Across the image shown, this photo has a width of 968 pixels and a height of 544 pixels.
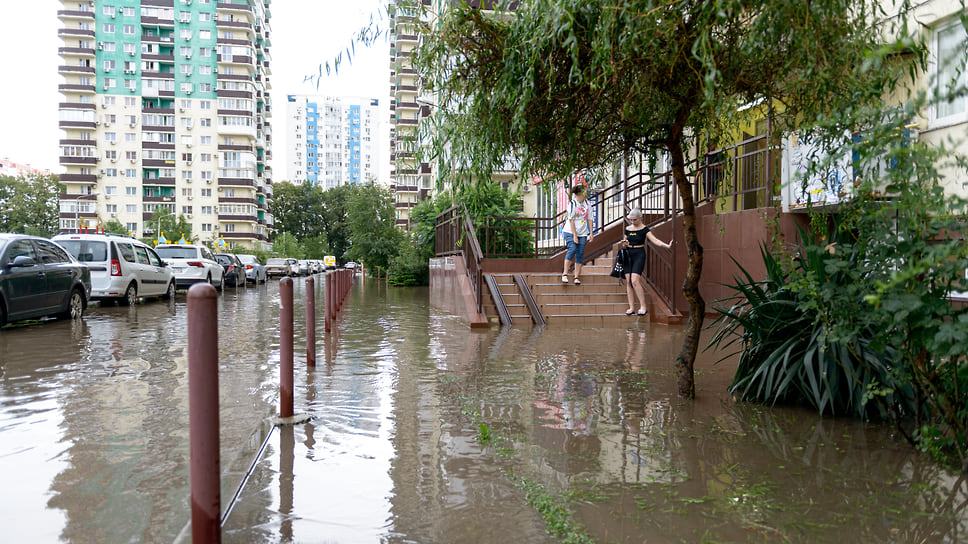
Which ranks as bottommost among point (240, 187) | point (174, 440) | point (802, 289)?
point (174, 440)

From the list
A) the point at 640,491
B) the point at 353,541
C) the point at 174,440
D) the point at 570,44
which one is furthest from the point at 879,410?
the point at 174,440

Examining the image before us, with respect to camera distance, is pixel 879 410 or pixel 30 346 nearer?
pixel 879 410

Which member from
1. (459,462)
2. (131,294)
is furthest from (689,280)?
(131,294)

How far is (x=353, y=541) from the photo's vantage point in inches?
119

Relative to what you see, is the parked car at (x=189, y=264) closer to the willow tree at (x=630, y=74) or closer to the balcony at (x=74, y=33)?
the willow tree at (x=630, y=74)

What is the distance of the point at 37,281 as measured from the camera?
12.1 meters

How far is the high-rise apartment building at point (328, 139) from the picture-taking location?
191 m

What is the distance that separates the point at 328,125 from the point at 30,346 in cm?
18999

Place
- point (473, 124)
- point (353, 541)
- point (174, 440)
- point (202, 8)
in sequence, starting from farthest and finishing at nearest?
point (202, 8) < point (473, 124) < point (174, 440) < point (353, 541)

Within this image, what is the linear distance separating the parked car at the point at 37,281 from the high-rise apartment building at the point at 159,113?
8891cm

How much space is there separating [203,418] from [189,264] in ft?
78.7

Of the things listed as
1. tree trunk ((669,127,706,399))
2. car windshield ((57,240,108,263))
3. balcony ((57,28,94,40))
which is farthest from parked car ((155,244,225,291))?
balcony ((57,28,94,40))

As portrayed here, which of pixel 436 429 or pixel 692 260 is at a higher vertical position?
pixel 692 260

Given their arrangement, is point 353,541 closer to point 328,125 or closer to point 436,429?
point 436,429
